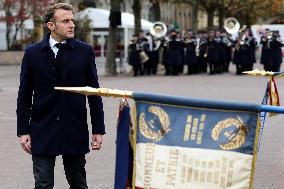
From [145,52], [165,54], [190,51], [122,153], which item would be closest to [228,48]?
[190,51]

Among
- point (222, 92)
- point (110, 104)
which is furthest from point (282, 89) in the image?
point (110, 104)

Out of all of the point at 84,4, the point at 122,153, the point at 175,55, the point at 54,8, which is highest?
the point at 54,8

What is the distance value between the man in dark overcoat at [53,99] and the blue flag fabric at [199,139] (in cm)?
94

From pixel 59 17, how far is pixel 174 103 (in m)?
1.34

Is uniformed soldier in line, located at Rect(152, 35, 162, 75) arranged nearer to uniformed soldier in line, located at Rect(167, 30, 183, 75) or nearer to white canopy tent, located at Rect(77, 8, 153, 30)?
uniformed soldier in line, located at Rect(167, 30, 183, 75)

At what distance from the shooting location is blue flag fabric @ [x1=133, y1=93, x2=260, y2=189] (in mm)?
4777

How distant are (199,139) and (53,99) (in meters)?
1.34

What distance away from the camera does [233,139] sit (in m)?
4.79

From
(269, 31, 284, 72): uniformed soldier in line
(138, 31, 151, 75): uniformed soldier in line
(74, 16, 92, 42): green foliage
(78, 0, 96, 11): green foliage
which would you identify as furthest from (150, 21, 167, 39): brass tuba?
(78, 0, 96, 11): green foliage

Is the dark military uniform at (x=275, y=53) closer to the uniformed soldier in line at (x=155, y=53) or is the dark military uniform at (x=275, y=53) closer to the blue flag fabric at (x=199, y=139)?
the uniformed soldier in line at (x=155, y=53)

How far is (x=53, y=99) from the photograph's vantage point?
18.6 ft

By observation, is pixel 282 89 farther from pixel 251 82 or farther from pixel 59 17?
pixel 59 17

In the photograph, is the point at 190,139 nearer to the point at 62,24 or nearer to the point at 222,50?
the point at 62,24

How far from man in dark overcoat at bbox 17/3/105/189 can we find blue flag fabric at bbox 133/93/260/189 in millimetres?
941
